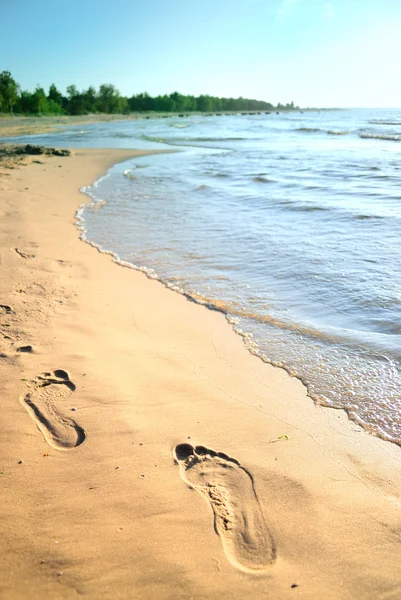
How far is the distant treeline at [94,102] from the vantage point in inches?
2183

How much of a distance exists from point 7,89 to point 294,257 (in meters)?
60.2

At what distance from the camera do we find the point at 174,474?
1890mm

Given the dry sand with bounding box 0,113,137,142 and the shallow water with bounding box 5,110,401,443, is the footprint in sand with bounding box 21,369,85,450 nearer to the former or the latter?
the shallow water with bounding box 5,110,401,443

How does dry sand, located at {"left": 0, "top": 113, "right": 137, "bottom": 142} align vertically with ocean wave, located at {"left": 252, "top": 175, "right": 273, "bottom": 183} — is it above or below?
above

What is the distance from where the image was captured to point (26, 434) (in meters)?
2.04

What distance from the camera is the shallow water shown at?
2.92m

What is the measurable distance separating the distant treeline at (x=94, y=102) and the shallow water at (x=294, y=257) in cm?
5499

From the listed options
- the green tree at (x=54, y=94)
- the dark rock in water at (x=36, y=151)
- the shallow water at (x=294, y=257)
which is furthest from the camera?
the green tree at (x=54, y=94)

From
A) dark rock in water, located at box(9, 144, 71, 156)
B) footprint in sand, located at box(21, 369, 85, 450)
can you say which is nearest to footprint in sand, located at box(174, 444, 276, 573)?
footprint in sand, located at box(21, 369, 85, 450)

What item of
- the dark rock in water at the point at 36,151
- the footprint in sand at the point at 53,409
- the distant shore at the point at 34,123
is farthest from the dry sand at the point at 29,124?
the footprint in sand at the point at 53,409

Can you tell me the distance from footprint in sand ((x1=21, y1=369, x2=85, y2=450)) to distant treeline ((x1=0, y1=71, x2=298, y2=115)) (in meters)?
61.1

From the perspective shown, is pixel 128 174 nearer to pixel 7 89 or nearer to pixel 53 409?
pixel 53 409

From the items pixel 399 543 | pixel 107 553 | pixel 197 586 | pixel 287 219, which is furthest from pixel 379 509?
pixel 287 219

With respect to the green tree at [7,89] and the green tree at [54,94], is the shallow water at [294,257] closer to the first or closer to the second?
the green tree at [7,89]
